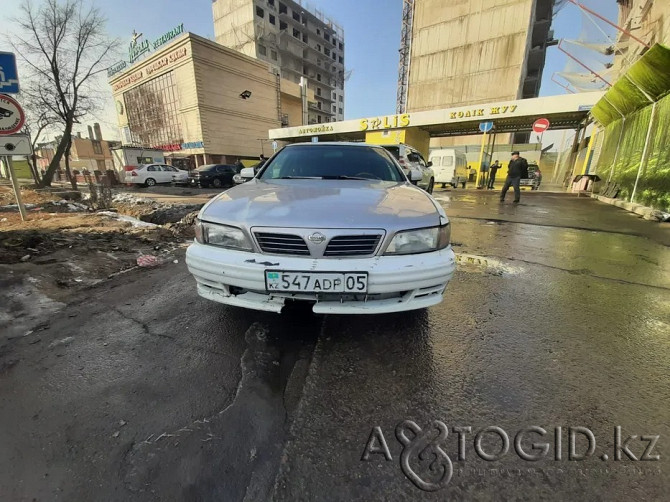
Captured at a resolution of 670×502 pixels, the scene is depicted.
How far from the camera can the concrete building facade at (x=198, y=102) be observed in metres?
27.4

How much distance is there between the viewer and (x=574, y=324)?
2.50m

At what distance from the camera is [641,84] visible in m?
7.74

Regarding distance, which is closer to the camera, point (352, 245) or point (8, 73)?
point (352, 245)

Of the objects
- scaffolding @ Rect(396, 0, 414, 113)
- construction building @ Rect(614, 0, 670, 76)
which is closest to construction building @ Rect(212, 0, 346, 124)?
scaffolding @ Rect(396, 0, 414, 113)

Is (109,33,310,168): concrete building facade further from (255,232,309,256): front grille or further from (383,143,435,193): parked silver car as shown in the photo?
(255,232,309,256): front grille

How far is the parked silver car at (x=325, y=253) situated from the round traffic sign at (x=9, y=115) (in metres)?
5.62

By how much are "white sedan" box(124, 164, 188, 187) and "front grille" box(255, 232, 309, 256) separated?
20216 mm

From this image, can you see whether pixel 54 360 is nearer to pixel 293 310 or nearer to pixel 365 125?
pixel 293 310

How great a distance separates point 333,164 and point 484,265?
7.65 ft

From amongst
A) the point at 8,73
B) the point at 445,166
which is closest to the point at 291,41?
the point at 445,166

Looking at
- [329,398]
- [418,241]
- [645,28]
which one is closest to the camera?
[329,398]

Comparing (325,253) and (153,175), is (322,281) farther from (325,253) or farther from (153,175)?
(153,175)

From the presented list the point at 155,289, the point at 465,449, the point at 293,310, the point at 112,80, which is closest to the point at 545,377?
the point at 465,449

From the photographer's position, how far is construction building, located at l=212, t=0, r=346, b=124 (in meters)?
43.2
